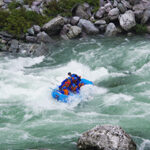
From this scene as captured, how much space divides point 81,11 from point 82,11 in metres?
0.06

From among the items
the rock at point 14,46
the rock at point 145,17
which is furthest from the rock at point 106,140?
the rock at point 145,17

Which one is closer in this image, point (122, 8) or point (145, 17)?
point (145, 17)

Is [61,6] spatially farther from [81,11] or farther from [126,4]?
[126,4]

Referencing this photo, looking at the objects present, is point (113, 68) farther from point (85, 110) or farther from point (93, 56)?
point (85, 110)

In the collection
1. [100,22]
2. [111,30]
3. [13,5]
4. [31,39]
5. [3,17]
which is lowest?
[31,39]

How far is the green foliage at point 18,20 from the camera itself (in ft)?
50.0

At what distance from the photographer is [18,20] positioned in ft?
51.4

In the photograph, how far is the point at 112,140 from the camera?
19.1ft

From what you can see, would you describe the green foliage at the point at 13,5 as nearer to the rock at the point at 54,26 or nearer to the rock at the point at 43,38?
the rock at the point at 54,26

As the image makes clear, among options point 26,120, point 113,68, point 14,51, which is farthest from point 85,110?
point 14,51

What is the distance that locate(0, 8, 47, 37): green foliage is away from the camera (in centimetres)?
1523

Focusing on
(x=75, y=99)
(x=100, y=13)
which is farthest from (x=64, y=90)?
(x=100, y=13)

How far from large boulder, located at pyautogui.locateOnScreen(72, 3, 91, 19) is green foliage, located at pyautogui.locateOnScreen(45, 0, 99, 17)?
27 cm

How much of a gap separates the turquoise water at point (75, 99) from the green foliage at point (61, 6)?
9.77ft
